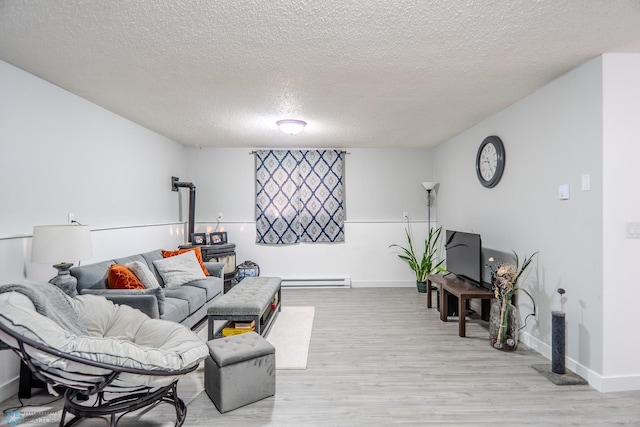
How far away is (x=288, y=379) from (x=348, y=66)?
252cm

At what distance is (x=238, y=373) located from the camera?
2.24 meters

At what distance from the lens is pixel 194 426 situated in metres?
2.05

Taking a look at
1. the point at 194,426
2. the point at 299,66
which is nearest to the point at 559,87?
the point at 299,66

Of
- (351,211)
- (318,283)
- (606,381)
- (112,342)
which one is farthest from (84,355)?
(351,211)

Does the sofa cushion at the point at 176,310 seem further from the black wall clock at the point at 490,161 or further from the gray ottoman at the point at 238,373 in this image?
→ the black wall clock at the point at 490,161

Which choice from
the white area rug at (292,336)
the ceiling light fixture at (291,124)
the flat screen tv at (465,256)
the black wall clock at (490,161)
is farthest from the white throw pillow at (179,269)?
the black wall clock at (490,161)

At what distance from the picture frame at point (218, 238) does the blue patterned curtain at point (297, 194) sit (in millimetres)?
582

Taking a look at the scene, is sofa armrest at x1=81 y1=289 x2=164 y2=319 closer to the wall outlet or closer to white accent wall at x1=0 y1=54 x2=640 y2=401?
white accent wall at x1=0 y1=54 x2=640 y2=401

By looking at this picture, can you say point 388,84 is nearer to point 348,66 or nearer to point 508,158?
point 348,66

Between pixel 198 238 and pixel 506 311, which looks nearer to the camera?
pixel 506 311

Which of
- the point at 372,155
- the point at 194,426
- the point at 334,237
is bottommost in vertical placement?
the point at 194,426

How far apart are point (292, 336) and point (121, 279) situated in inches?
70.6

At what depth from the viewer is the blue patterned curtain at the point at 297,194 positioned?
5.86 m

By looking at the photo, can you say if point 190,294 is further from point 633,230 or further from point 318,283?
point 633,230
